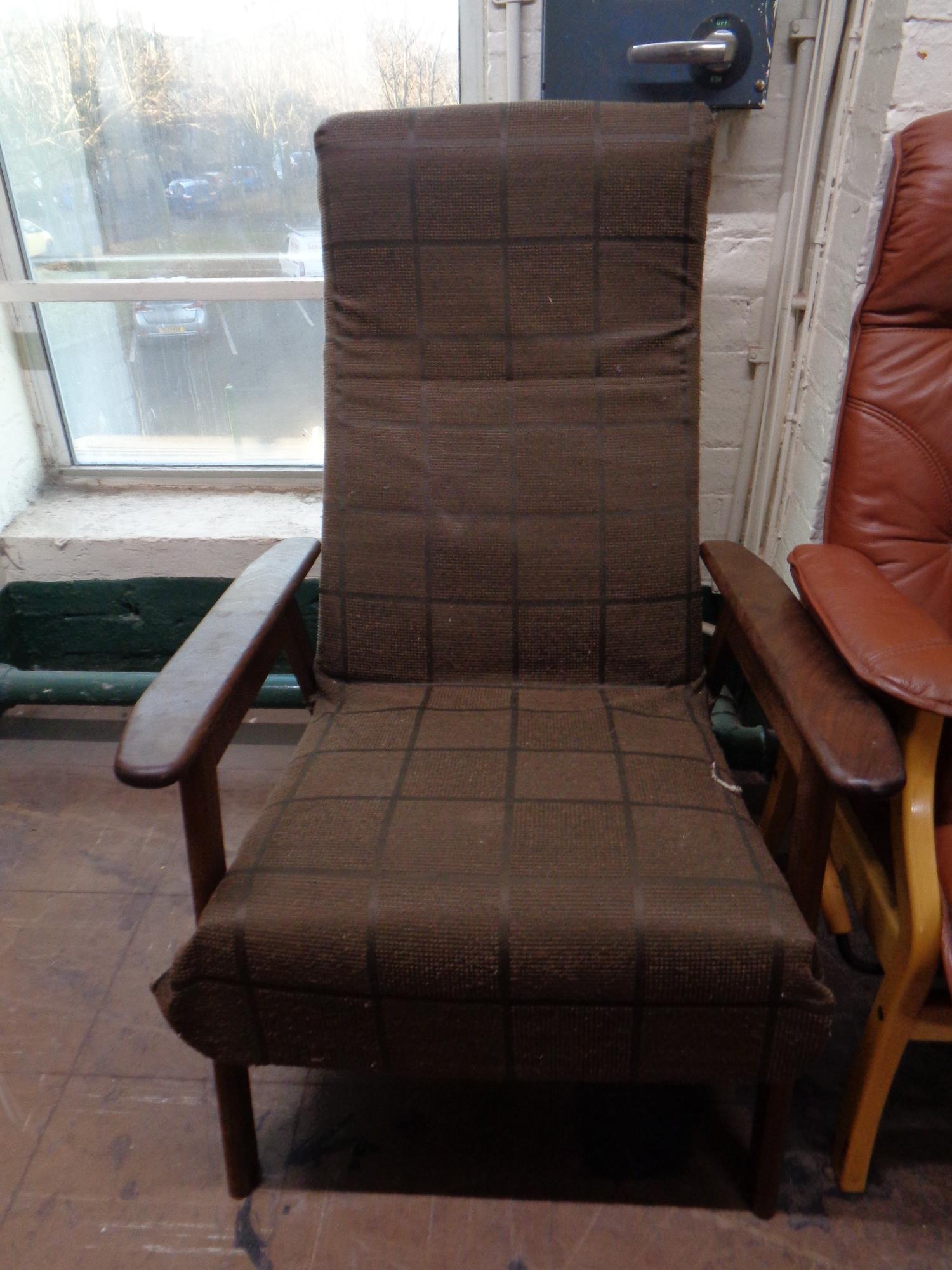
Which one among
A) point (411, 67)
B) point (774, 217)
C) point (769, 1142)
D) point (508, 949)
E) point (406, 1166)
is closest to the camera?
point (508, 949)

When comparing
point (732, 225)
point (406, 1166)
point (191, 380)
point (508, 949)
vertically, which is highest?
point (732, 225)

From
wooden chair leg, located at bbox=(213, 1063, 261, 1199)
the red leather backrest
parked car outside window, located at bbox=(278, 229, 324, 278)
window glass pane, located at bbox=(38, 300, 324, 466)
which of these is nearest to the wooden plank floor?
wooden chair leg, located at bbox=(213, 1063, 261, 1199)

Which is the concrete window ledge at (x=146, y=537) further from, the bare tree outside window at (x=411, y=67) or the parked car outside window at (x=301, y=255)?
the bare tree outside window at (x=411, y=67)

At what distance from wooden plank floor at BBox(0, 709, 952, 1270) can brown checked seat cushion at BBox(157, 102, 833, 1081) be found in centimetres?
27

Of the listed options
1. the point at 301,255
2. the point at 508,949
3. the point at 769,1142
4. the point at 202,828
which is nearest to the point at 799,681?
the point at 508,949

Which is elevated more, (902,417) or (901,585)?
(902,417)

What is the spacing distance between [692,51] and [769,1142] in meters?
1.43

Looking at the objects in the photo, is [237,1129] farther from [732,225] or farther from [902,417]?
[732,225]

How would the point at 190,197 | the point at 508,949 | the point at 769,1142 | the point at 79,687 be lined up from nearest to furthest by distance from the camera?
the point at 508,949, the point at 769,1142, the point at 190,197, the point at 79,687

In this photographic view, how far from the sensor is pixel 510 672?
4.41ft

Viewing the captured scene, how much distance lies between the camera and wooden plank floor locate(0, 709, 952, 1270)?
1032 mm

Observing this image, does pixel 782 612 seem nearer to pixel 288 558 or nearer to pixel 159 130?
pixel 288 558

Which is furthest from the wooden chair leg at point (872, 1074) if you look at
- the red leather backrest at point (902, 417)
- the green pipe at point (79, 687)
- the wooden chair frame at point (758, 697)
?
the green pipe at point (79, 687)

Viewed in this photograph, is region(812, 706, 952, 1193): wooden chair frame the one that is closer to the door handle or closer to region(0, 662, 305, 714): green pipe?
the door handle
